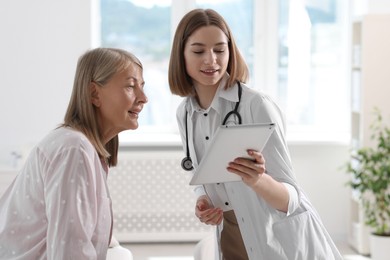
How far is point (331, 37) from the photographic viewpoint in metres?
5.99

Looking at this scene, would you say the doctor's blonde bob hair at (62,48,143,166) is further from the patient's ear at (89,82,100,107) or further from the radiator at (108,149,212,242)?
the radiator at (108,149,212,242)

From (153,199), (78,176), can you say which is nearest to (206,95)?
(78,176)

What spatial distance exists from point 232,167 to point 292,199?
251 millimetres

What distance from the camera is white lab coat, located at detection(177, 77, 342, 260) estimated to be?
209 cm

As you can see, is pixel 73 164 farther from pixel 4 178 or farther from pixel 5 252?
pixel 4 178

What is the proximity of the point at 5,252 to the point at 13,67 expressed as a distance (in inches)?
156

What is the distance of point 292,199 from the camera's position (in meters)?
2.06

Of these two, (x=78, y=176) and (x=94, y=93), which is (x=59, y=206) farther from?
(x=94, y=93)

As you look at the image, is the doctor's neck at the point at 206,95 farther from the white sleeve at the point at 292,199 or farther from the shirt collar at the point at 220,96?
the white sleeve at the point at 292,199

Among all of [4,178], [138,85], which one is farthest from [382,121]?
[138,85]

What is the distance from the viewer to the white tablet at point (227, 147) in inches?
70.0

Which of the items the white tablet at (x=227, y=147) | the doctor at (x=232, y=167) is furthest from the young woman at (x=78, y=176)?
the doctor at (x=232, y=167)

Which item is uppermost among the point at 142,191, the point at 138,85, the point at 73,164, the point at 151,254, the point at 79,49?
the point at 79,49

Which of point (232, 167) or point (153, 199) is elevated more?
point (232, 167)
